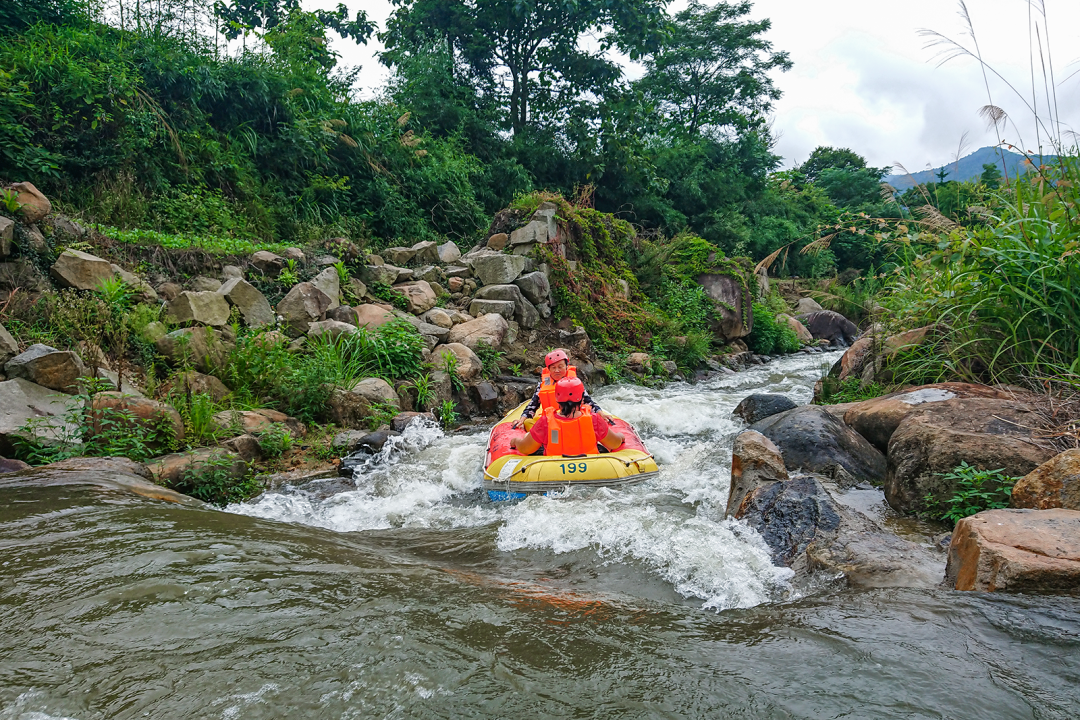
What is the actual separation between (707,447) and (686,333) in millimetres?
6599

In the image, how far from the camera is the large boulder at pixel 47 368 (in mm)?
4629

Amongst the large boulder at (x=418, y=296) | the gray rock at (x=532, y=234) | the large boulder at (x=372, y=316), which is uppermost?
the gray rock at (x=532, y=234)

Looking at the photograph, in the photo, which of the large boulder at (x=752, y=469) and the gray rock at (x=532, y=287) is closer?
the large boulder at (x=752, y=469)

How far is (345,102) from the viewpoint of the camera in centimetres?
1248

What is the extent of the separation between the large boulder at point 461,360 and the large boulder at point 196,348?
2465 millimetres

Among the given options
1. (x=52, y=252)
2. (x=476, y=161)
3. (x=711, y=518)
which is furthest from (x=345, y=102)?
(x=711, y=518)

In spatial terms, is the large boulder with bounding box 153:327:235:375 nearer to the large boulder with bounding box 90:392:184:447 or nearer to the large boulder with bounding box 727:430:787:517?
the large boulder with bounding box 90:392:184:447

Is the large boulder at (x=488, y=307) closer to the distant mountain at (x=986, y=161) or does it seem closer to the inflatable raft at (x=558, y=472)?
the inflatable raft at (x=558, y=472)

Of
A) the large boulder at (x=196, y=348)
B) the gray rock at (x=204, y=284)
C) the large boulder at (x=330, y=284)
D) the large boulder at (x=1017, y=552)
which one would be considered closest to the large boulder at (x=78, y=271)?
the large boulder at (x=196, y=348)

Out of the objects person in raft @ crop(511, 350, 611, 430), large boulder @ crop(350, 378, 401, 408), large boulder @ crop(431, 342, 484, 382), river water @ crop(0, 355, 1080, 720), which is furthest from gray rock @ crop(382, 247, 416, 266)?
river water @ crop(0, 355, 1080, 720)

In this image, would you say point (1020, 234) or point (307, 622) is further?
point (1020, 234)

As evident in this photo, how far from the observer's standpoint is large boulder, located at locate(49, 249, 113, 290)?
5879 millimetres

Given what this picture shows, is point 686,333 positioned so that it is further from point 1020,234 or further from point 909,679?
point 909,679

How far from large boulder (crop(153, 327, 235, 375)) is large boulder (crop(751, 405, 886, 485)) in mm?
5517
